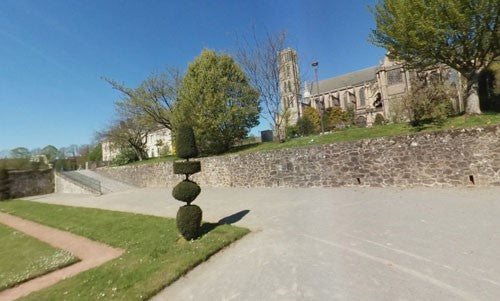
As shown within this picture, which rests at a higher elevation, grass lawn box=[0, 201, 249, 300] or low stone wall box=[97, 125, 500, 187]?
low stone wall box=[97, 125, 500, 187]

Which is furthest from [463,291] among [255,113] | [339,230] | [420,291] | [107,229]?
[255,113]

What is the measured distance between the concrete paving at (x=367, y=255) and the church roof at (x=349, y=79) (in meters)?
54.9

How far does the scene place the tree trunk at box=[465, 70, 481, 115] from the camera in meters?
11.1

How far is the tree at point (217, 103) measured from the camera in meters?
18.9

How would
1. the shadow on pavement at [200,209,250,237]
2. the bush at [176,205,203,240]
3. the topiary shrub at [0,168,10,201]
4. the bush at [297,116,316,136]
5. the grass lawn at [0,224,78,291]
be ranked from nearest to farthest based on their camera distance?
the grass lawn at [0,224,78,291], the bush at [176,205,203,240], the shadow on pavement at [200,209,250,237], the topiary shrub at [0,168,10,201], the bush at [297,116,316,136]

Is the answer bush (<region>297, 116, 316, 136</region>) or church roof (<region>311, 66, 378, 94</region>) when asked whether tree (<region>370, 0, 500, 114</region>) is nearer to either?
bush (<region>297, 116, 316, 136</region>)

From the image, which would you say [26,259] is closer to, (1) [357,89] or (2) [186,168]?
(2) [186,168]

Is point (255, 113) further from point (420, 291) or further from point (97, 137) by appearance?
point (97, 137)

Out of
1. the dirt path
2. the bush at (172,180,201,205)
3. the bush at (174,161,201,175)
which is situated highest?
the bush at (174,161,201,175)

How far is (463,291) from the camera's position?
10.5 feet

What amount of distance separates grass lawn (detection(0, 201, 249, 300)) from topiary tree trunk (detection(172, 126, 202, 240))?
34 cm

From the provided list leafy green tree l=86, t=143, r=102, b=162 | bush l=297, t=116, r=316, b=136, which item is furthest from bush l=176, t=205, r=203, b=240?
leafy green tree l=86, t=143, r=102, b=162

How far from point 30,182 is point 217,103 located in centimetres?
2479

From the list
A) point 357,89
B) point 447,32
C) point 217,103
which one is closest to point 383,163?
point 447,32
